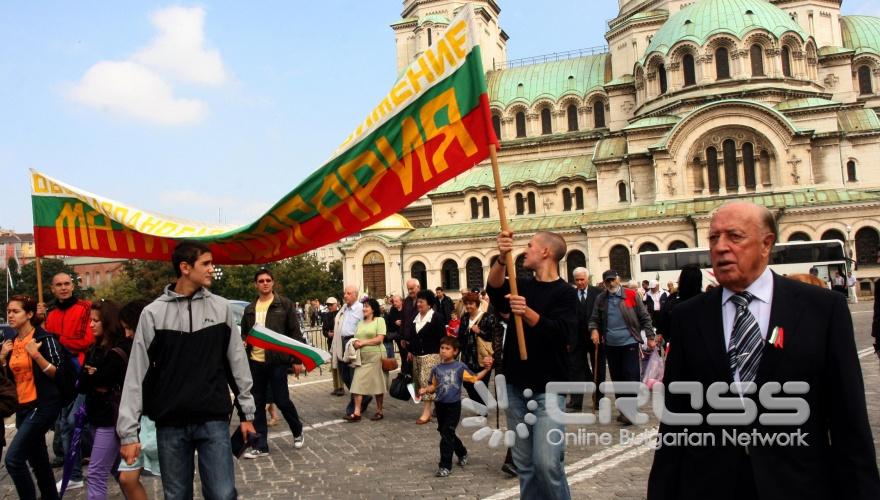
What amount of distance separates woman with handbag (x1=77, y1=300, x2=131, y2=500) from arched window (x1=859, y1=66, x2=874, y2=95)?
5767 centimetres

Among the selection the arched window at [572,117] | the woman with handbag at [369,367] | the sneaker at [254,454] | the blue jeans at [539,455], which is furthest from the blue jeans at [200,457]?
the arched window at [572,117]

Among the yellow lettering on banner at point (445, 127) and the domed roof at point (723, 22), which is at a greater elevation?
the domed roof at point (723, 22)

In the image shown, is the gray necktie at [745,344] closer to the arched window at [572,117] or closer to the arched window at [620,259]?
the arched window at [620,259]

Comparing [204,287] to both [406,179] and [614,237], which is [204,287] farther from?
[614,237]

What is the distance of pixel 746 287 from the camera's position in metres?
3.15

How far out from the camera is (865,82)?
5181 centimetres

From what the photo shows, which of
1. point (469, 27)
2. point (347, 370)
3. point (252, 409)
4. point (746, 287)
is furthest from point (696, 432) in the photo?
point (347, 370)

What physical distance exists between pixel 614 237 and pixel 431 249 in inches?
510

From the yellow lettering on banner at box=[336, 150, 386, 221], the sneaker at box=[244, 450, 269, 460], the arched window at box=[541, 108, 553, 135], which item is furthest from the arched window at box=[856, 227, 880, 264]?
the yellow lettering on banner at box=[336, 150, 386, 221]

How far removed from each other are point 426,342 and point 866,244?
124 ft

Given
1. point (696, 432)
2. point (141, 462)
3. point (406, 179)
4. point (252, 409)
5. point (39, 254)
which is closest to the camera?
point (696, 432)

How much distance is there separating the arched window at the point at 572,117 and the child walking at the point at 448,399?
51303 mm

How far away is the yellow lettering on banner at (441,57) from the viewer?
6078mm

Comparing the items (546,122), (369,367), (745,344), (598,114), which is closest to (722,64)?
(598,114)
